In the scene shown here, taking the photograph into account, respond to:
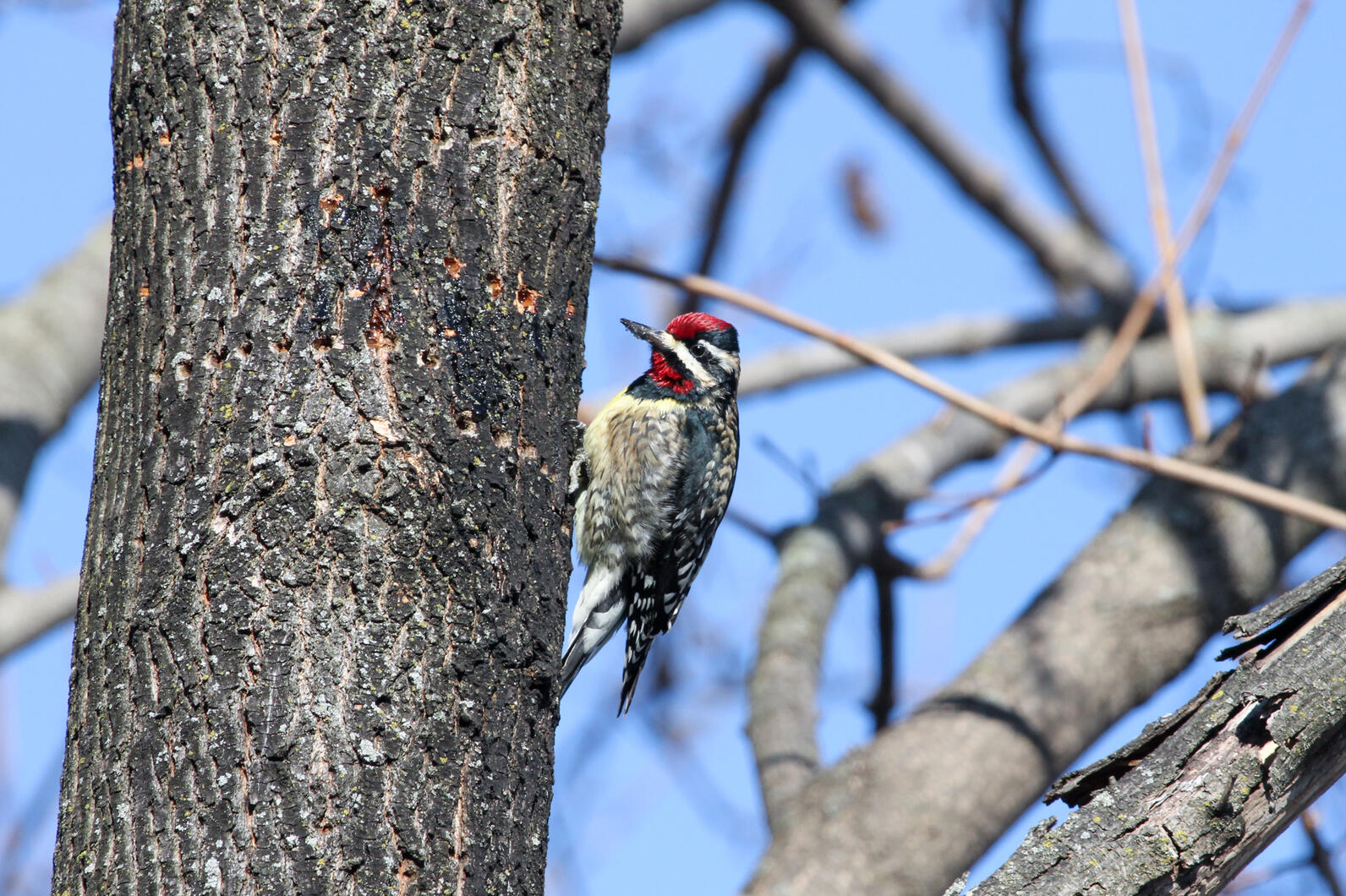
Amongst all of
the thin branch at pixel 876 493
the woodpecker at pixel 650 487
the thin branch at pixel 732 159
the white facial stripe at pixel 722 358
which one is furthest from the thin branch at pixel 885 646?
the thin branch at pixel 732 159

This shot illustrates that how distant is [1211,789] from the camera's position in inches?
61.9

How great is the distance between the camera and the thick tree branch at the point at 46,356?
12.9 ft

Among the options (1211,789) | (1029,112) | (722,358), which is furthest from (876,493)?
(1211,789)

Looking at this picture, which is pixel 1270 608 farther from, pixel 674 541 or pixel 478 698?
pixel 674 541

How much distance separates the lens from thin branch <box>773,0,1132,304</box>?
509 centimetres

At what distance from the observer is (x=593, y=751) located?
718 cm

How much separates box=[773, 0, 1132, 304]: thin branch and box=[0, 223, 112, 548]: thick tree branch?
110 inches

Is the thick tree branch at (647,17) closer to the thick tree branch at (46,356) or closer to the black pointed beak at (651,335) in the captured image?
the black pointed beak at (651,335)

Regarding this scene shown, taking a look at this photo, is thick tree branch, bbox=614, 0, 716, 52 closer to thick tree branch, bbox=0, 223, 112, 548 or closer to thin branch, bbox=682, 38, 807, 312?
thin branch, bbox=682, 38, 807, 312

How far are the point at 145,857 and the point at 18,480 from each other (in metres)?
2.79

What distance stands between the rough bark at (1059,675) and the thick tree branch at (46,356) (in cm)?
240

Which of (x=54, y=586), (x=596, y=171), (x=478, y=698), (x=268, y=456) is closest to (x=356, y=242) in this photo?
(x=268, y=456)

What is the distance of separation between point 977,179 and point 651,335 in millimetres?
2168

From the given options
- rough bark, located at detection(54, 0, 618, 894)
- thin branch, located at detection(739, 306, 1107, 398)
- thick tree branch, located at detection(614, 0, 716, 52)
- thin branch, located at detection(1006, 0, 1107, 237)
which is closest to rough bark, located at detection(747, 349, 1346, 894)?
thin branch, located at detection(739, 306, 1107, 398)
